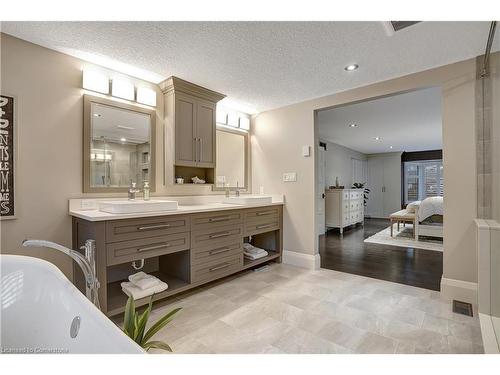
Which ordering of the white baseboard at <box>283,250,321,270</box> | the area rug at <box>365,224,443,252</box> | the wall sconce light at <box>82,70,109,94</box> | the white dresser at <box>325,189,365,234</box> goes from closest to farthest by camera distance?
the wall sconce light at <box>82,70,109,94</box>
the white baseboard at <box>283,250,321,270</box>
the area rug at <box>365,224,443,252</box>
the white dresser at <box>325,189,365,234</box>

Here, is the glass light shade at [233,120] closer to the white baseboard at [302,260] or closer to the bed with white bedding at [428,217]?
the white baseboard at [302,260]

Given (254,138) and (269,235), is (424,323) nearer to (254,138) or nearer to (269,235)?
(269,235)

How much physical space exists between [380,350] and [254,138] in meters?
2.94

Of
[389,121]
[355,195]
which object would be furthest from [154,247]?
[355,195]

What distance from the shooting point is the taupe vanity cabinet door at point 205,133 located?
2842mm

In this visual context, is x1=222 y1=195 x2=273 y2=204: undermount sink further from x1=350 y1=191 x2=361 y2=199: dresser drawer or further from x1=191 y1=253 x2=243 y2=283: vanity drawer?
x1=350 y1=191 x2=361 y2=199: dresser drawer

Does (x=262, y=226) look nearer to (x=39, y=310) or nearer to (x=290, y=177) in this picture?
(x=290, y=177)

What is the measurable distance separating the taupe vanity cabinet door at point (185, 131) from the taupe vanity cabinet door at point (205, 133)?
0.06 m

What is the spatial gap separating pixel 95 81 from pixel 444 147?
10.7 feet

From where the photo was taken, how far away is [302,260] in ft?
10.8

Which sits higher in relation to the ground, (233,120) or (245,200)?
(233,120)

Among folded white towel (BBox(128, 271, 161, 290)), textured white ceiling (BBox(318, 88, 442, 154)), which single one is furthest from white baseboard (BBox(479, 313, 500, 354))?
textured white ceiling (BBox(318, 88, 442, 154))

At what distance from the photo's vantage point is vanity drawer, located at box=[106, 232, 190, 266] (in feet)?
6.08

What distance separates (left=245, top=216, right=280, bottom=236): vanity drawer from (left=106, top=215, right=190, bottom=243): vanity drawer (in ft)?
2.84
